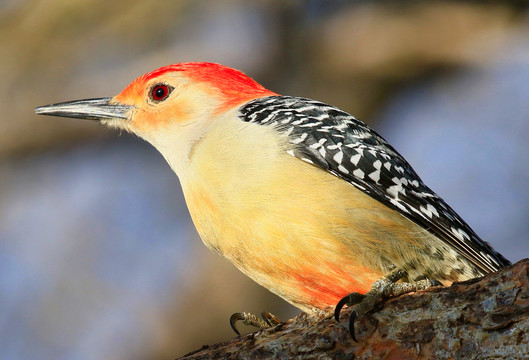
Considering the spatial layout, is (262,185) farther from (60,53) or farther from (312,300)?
Result: (60,53)

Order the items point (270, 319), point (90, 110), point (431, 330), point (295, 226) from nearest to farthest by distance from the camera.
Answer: point (431, 330)
point (295, 226)
point (270, 319)
point (90, 110)

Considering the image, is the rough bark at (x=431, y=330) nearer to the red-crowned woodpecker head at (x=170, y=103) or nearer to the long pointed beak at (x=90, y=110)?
the red-crowned woodpecker head at (x=170, y=103)

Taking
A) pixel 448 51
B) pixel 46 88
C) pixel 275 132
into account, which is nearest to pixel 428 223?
pixel 275 132

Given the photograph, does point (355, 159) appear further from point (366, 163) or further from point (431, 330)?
point (431, 330)

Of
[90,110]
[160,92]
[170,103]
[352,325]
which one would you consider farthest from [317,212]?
[90,110]

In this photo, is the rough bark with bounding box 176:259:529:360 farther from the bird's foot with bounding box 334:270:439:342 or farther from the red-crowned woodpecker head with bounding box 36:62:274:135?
the red-crowned woodpecker head with bounding box 36:62:274:135

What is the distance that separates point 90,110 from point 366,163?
265 centimetres

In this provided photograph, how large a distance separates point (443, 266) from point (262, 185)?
1.42 metres

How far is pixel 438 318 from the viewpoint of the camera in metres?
3.72

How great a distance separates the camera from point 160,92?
237 inches

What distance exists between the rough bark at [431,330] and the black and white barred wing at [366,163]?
0.90m

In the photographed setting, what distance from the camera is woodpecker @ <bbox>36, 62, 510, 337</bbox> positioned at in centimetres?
454

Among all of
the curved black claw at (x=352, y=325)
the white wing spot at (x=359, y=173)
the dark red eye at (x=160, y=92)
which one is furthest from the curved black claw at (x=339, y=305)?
the dark red eye at (x=160, y=92)

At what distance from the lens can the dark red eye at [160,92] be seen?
5992mm
